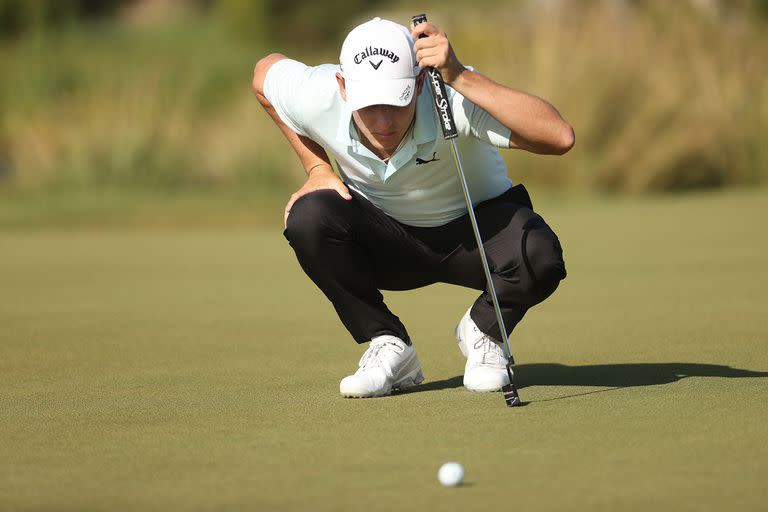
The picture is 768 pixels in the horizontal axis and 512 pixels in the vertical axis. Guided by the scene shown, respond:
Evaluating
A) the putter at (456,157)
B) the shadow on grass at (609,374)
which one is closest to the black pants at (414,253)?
the putter at (456,157)

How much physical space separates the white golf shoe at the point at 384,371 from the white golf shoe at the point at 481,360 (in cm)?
21

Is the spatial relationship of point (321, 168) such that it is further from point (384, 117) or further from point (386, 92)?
point (386, 92)

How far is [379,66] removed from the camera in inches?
178

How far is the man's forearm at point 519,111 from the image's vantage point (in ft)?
14.6

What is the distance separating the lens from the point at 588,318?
7.15 meters

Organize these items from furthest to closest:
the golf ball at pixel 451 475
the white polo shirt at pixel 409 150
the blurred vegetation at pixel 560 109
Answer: the blurred vegetation at pixel 560 109
the white polo shirt at pixel 409 150
the golf ball at pixel 451 475

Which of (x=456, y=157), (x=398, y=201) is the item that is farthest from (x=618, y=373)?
(x=456, y=157)

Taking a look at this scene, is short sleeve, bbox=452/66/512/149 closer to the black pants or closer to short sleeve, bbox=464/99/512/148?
short sleeve, bbox=464/99/512/148

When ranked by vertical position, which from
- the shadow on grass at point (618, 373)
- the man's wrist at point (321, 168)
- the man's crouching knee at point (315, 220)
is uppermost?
the man's wrist at point (321, 168)

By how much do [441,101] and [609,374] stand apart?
1395mm

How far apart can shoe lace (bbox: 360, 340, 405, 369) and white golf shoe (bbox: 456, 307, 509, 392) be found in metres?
0.25

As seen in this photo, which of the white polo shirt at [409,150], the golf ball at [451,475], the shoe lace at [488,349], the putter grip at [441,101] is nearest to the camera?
the golf ball at [451,475]

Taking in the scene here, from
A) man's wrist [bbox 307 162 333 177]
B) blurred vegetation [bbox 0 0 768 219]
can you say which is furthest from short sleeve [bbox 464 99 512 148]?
blurred vegetation [bbox 0 0 768 219]

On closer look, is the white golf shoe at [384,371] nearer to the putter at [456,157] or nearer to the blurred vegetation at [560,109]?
the putter at [456,157]
